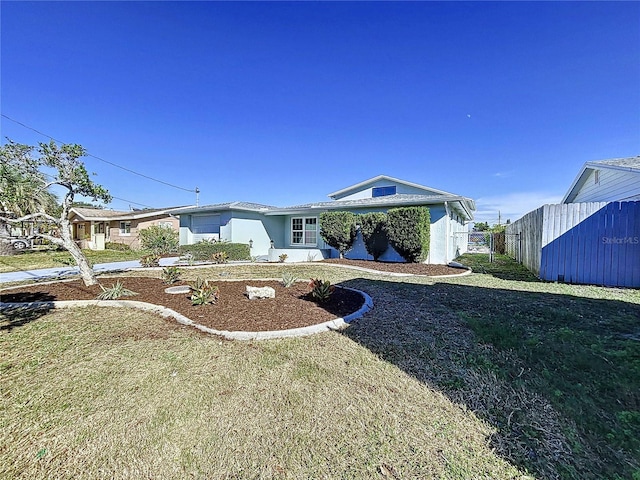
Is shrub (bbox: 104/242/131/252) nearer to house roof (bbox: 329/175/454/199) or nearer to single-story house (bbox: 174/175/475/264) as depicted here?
single-story house (bbox: 174/175/475/264)

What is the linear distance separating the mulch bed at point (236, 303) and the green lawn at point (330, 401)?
56 centimetres

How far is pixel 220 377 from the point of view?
2996 mm

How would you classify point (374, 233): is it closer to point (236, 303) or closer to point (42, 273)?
point (236, 303)

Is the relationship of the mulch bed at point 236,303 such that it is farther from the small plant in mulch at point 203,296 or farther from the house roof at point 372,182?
the house roof at point 372,182

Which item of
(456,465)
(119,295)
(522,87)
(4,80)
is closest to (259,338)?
(456,465)

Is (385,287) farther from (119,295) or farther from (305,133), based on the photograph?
(305,133)

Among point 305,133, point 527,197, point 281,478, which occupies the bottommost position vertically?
point 281,478

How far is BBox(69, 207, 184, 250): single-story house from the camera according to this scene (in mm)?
22234

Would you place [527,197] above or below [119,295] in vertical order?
above

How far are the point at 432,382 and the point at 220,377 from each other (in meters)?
2.31

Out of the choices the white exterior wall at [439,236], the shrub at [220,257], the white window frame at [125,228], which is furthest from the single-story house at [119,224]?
the white exterior wall at [439,236]

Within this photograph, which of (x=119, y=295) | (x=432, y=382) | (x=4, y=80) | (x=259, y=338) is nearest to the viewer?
(x=432, y=382)

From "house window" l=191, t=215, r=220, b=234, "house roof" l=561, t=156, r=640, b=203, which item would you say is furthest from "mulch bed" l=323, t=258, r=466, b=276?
"house window" l=191, t=215, r=220, b=234

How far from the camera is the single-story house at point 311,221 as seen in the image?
12.5 m
